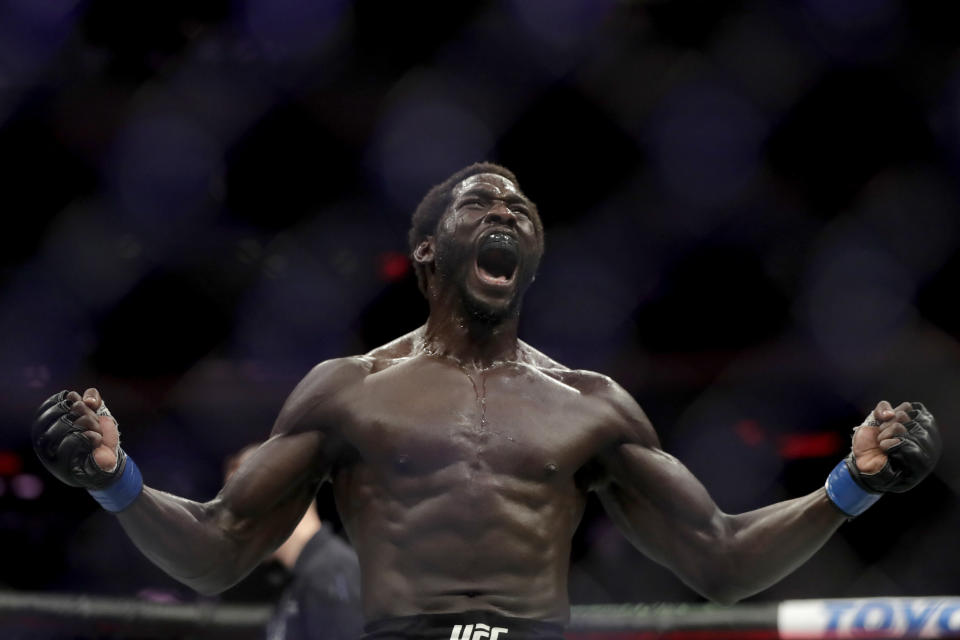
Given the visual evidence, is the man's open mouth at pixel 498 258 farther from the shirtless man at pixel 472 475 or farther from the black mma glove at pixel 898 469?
the black mma glove at pixel 898 469

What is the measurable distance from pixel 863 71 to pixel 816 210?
0.38 metres

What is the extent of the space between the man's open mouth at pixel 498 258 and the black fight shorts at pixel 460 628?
1.56ft

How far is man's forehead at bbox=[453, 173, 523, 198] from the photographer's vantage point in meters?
1.65

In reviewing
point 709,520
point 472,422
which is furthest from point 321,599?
point 709,520

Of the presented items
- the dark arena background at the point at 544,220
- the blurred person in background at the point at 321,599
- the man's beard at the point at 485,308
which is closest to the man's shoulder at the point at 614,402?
the man's beard at the point at 485,308

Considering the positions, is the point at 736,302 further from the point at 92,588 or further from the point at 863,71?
the point at 92,588

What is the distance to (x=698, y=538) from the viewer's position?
1.55 metres

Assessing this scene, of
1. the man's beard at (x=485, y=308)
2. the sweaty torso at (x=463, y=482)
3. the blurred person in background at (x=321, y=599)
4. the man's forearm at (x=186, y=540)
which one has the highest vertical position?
the man's beard at (x=485, y=308)

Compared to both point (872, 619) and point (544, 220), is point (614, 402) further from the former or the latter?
point (544, 220)

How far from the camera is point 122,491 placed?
4.55 feet

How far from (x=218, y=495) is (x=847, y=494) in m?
0.86

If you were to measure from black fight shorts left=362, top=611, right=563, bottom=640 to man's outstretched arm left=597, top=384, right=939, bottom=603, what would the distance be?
273 mm

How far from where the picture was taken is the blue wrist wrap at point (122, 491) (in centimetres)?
137

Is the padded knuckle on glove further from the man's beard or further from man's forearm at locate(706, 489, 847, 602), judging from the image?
man's forearm at locate(706, 489, 847, 602)
